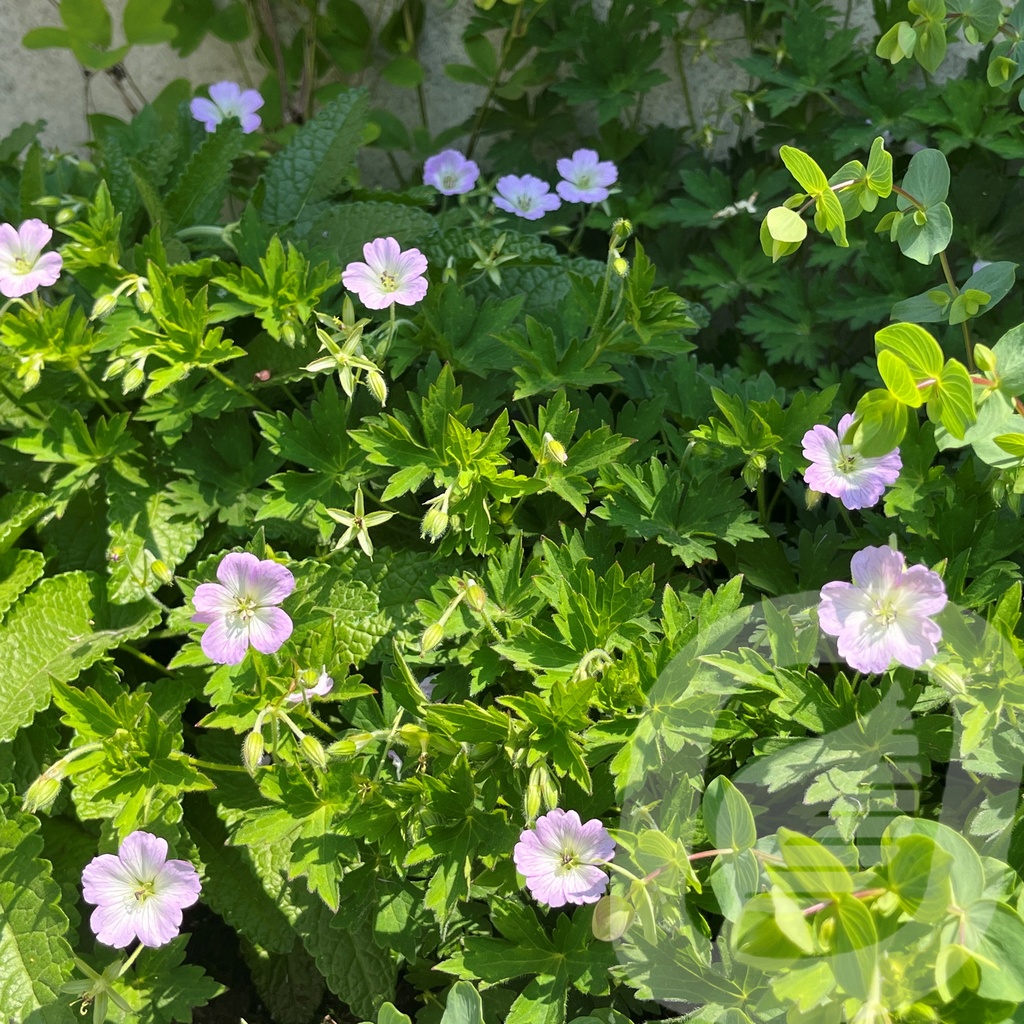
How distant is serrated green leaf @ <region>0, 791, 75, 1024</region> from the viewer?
1.30 m

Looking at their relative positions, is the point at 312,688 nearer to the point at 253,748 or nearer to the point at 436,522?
the point at 253,748

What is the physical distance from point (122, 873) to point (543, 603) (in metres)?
0.59

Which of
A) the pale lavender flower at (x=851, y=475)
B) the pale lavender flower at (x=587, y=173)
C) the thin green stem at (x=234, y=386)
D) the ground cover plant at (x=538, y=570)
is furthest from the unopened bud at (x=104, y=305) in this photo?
the pale lavender flower at (x=851, y=475)

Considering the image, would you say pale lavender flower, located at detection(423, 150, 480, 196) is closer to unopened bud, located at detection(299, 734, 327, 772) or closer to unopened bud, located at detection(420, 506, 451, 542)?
unopened bud, located at detection(420, 506, 451, 542)

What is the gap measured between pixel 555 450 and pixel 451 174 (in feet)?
2.95

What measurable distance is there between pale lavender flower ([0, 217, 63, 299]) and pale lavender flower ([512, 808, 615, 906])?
3.53 feet

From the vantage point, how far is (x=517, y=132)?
220 cm

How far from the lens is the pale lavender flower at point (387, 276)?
54.9 inches

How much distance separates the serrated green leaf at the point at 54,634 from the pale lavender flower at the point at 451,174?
37.4 inches

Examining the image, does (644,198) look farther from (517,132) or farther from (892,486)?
(892,486)

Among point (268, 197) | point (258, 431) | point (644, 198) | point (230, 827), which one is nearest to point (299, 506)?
point (258, 431)

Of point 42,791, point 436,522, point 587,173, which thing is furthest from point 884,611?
point 587,173

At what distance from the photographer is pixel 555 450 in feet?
4.14

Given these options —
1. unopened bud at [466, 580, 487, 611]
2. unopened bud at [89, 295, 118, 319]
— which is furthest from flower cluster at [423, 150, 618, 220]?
unopened bud at [466, 580, 487, 611]
